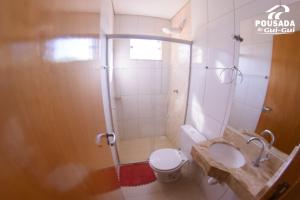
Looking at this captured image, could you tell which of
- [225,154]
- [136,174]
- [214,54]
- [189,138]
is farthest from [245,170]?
[136,174]

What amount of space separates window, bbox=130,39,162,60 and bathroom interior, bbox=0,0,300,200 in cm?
2

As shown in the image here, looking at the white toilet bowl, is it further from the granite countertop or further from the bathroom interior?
the granite countertop

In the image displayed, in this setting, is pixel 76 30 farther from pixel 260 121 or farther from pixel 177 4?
pixel 177 4

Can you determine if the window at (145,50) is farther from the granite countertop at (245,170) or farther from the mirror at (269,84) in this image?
the granite countertop at (245,170)

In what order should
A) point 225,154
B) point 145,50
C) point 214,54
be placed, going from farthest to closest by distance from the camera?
point 145,50, point 214,54, point 225,154

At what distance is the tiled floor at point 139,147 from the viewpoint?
240 centimetres

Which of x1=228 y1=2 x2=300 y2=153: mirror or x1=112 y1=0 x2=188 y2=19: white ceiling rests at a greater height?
x1=112 y1=0 x2=188 y2=19: white ceiling

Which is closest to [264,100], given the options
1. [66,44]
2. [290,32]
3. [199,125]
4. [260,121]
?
[260,121]

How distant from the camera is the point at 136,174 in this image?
2061mm

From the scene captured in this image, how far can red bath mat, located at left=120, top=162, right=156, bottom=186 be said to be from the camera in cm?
192

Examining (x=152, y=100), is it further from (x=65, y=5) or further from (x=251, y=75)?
(x=65, y=5)

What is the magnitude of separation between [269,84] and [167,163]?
1.34 metres

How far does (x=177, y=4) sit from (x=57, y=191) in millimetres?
2542

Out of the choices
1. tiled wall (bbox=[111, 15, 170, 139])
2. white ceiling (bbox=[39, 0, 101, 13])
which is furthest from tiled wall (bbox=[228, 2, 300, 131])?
tiled wall (bbox=[111, 15, 170, 139])
